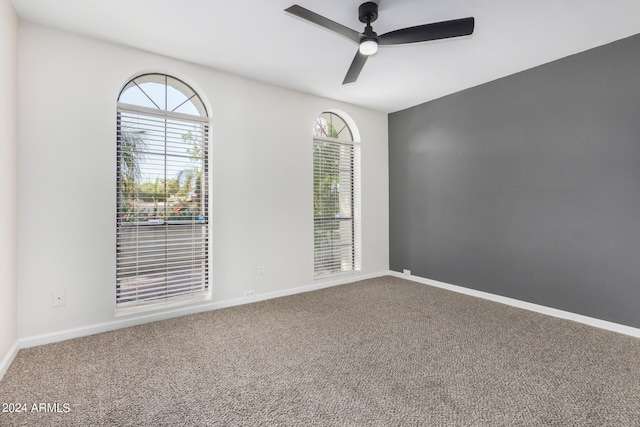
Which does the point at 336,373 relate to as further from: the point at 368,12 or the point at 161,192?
the point at 368,12

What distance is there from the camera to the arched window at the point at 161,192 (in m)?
2.83

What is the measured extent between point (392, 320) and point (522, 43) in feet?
9.32

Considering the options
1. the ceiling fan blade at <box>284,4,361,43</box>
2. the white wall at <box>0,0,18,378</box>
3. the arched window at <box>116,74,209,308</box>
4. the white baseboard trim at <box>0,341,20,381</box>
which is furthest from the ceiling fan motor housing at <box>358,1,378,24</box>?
the white baseboard trim at <box>0,341,20,381</box>

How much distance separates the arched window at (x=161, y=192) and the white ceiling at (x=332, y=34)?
1.68 ft

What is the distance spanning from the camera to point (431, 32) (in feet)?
6.94

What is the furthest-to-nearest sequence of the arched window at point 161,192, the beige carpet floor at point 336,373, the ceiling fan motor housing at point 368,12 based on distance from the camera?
the arched window at point 161,192
the ceiling fan motor housing at point 368,12
the beige carpet floor at point 336,373

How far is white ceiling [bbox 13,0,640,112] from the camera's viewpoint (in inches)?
88.0

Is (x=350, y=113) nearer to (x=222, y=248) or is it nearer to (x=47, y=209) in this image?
(x=222, y=248)

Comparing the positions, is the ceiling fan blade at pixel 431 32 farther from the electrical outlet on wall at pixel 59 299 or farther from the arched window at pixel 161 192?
the electrical outlet on wall at pixel 59 299

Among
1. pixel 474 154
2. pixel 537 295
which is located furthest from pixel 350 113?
pixel 537 295

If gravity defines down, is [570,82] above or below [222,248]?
above

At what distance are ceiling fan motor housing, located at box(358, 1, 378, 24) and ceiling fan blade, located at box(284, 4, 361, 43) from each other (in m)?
0.14

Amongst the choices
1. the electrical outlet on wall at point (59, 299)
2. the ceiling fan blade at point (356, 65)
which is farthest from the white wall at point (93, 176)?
the ceiling fan blade at point (356, 65)

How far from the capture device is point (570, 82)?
9.76 feet
